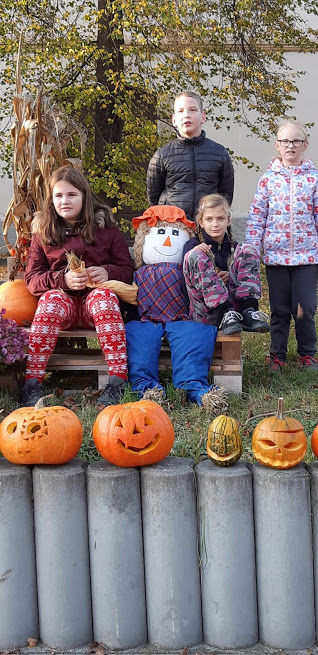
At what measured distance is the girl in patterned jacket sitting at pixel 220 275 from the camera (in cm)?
399

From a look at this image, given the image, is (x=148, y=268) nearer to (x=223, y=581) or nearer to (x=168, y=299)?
(x=168, y=299)

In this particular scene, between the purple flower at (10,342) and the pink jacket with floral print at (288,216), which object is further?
the pink jacket with floral print at (288,216)

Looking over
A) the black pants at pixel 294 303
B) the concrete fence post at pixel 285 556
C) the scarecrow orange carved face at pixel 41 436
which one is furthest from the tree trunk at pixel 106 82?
the concrete fence post at pixel 285 556

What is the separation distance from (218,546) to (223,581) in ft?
0.37

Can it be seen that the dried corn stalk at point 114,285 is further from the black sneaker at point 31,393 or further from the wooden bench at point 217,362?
the black sneaker at point 31,393

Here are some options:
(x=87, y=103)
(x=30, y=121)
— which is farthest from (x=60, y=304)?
(x=87, y=103)

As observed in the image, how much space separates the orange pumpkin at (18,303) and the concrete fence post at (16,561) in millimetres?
1774

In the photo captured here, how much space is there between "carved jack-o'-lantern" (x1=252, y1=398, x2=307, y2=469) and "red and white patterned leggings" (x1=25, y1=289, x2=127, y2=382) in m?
1.51

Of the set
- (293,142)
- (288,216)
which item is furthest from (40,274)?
(293,142)

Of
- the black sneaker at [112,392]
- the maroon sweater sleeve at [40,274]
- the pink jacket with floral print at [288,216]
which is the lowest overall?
the black sneaker at [112,392]

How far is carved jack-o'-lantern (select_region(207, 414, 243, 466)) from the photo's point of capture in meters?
2.42

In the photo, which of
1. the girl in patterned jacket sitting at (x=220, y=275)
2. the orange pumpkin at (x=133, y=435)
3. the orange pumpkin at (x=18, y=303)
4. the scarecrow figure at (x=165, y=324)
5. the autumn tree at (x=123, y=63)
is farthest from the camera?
the autumn tree at (x=123, y=63)

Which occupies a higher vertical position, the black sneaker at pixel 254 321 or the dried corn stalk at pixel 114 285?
the dried corn stalk at pixel 114 285

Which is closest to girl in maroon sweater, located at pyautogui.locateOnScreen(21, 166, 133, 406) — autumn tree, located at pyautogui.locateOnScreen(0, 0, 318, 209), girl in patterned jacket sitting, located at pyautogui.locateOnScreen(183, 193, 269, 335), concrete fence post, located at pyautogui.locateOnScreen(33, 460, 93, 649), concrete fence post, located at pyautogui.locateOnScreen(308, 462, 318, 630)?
girl in patterned jacket sitting, located at pyautogui.locateOnScreen(183, 193, 269, 335)
